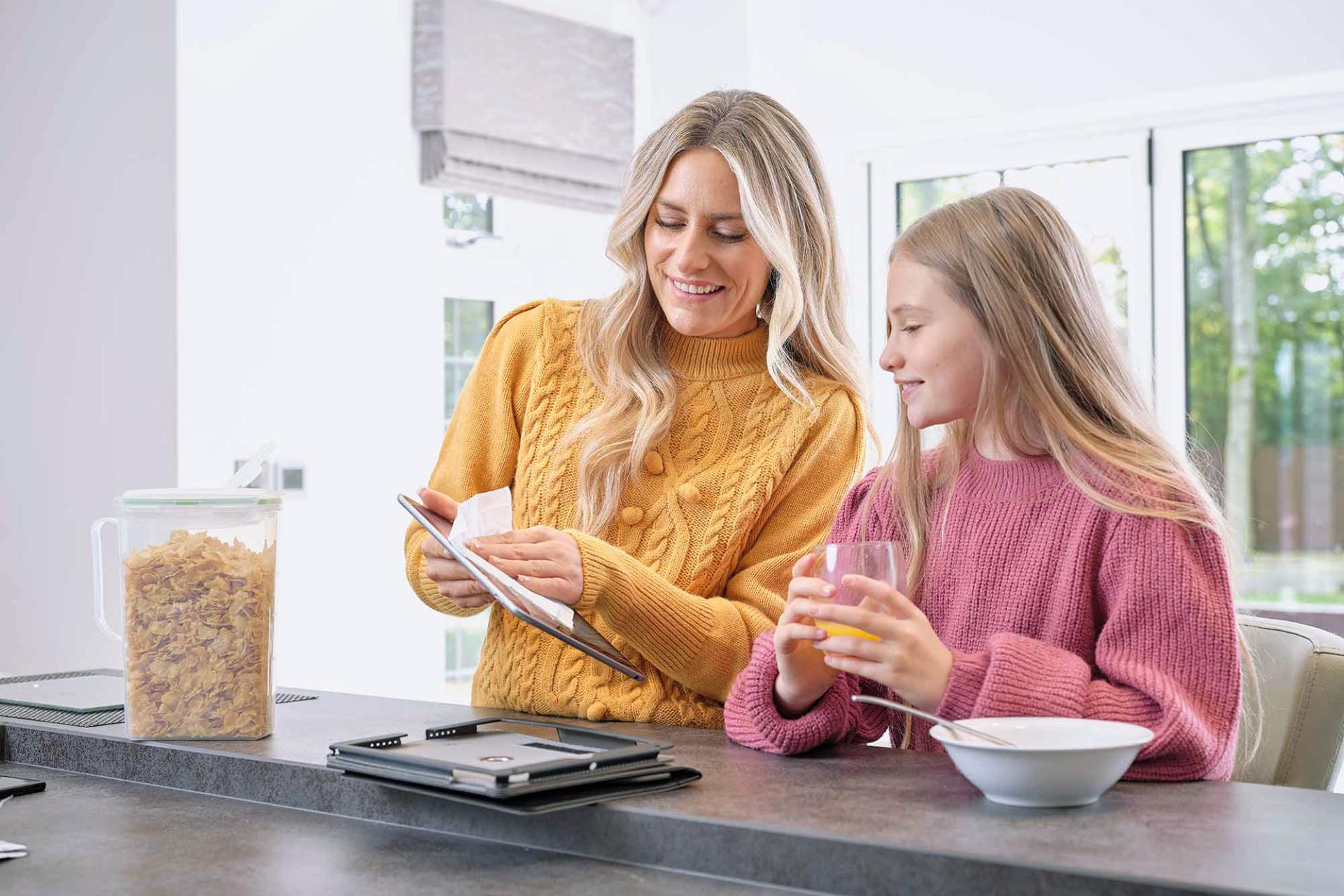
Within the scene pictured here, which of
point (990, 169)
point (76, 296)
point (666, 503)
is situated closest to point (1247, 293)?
point (990, 169)

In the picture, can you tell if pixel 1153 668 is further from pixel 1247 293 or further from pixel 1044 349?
pixel 1247 293

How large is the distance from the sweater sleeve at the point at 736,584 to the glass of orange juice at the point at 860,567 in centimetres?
44

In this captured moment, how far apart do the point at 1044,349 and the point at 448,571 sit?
0.75 meters

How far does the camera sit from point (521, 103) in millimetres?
4168

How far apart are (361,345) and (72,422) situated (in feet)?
2.51

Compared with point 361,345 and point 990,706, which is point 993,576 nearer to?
point 990,706

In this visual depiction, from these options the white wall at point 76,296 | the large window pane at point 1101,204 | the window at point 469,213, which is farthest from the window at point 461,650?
the large window pane at point 1101,204

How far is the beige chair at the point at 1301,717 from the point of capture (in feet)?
5.30

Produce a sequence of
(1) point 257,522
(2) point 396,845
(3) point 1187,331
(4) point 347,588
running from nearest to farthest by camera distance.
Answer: (2) point 396,845 → (1) point 257,522 → (4) point 347,588 → (3) point 1187,331

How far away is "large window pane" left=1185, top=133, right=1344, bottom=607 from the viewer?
3969 mm

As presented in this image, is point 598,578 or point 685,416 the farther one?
point 685,416

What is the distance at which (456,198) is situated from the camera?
14.2ft

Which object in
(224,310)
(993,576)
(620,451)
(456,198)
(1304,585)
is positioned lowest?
(1304,585)

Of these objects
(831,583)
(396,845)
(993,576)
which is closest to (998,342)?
(993,576)
